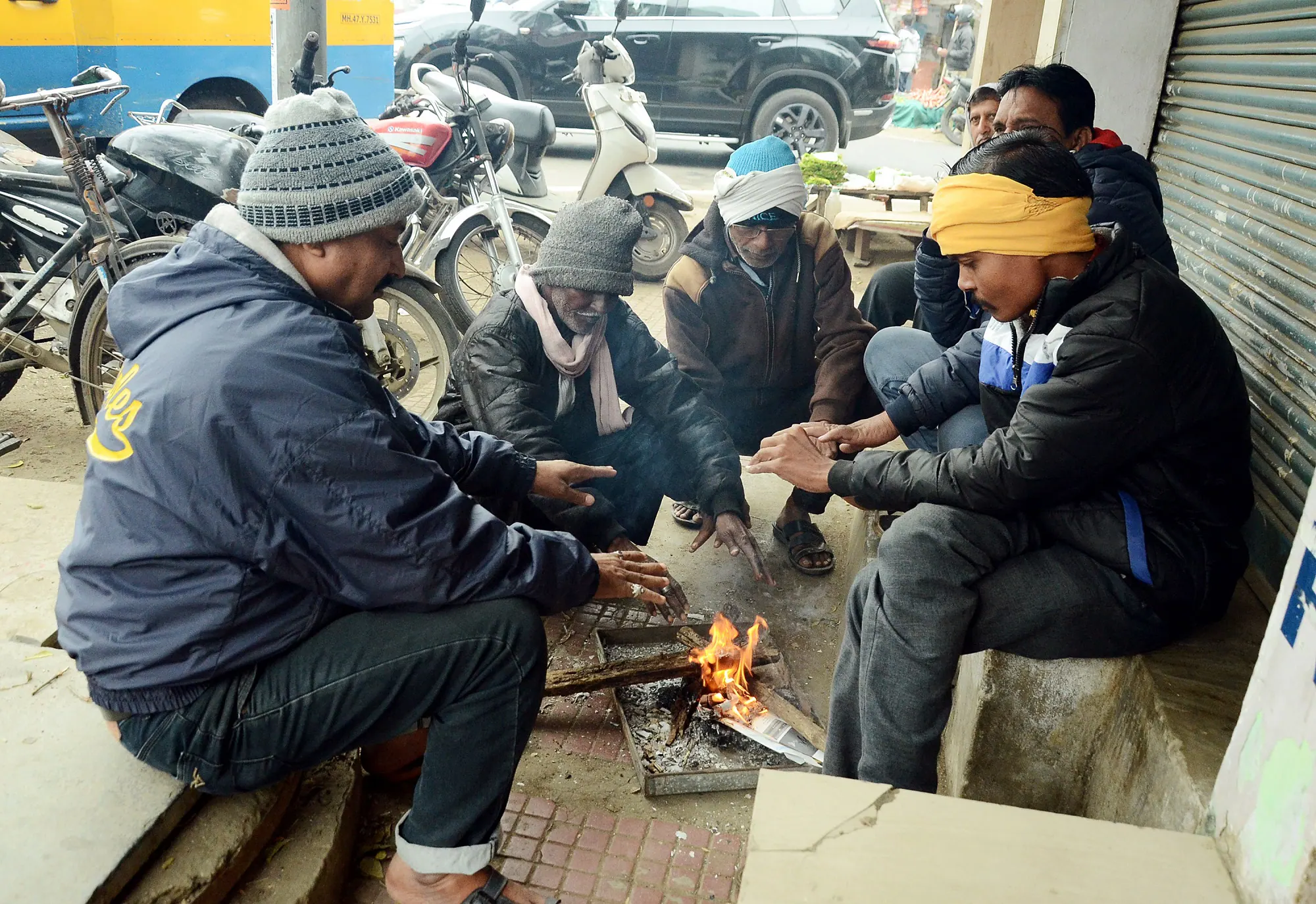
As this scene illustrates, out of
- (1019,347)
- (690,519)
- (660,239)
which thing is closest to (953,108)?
(660,239)

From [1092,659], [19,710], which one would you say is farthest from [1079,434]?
[19,710]

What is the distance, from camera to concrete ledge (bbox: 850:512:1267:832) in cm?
214

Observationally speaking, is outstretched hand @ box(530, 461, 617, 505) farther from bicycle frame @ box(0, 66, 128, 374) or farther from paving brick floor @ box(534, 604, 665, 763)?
bicycle frame @ box(0, 66, 128, 374)

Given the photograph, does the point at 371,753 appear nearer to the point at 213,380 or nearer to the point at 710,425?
the point at 213,380

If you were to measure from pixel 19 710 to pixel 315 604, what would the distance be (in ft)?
2.88

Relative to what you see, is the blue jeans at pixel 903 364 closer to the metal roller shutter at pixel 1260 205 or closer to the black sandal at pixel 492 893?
the metal roller shutter at pixel 1260 205

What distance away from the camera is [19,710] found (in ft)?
7.86

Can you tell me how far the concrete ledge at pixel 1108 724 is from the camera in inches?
84.4

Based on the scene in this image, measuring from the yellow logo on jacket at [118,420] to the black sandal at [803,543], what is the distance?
2746 millimetres

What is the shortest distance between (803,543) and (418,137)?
3.78 m

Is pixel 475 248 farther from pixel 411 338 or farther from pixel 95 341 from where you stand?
pixel 95 341

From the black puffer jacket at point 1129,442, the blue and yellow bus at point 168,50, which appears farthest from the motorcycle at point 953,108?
the black puffer jacket at point 1129,442

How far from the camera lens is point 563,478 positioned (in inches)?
123

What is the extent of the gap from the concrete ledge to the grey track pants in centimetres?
9
